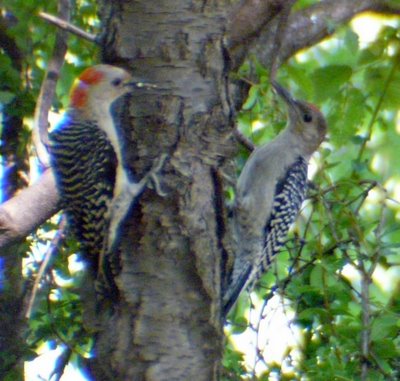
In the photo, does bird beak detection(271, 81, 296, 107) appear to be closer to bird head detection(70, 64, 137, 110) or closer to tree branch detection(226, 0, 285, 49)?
tree branch detection(226, 0, 285, 49)

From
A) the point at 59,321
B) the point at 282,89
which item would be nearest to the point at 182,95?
the point at 59,321

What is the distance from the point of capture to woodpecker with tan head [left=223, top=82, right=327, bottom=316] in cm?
453

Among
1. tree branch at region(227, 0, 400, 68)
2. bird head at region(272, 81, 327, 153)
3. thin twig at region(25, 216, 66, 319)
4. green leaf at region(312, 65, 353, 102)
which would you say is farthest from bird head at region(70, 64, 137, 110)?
bird head at region(272, 81, 327, 153)

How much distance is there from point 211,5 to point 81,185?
96 cm

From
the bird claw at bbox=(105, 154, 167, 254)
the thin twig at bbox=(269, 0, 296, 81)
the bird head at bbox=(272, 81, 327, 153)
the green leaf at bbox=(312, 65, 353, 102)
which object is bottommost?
the bird claw at bbox=(105, 154, 167, 254)

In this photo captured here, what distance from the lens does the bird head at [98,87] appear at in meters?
3.38

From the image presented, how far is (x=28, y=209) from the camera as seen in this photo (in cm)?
350

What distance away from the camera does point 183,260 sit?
3012 mm

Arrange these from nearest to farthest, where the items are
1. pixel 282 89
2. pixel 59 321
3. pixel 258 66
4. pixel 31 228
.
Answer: pixel 31 228 → pixel 59 321 → pixel 258 66 → pixel 282 89

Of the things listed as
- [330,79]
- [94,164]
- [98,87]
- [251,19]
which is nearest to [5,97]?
[98,87]

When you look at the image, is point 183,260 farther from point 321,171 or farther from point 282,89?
point 282,89

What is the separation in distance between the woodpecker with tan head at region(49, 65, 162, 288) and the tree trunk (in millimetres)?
83

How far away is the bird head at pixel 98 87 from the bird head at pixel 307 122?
1.28 metres

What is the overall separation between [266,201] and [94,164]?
1213 mm
